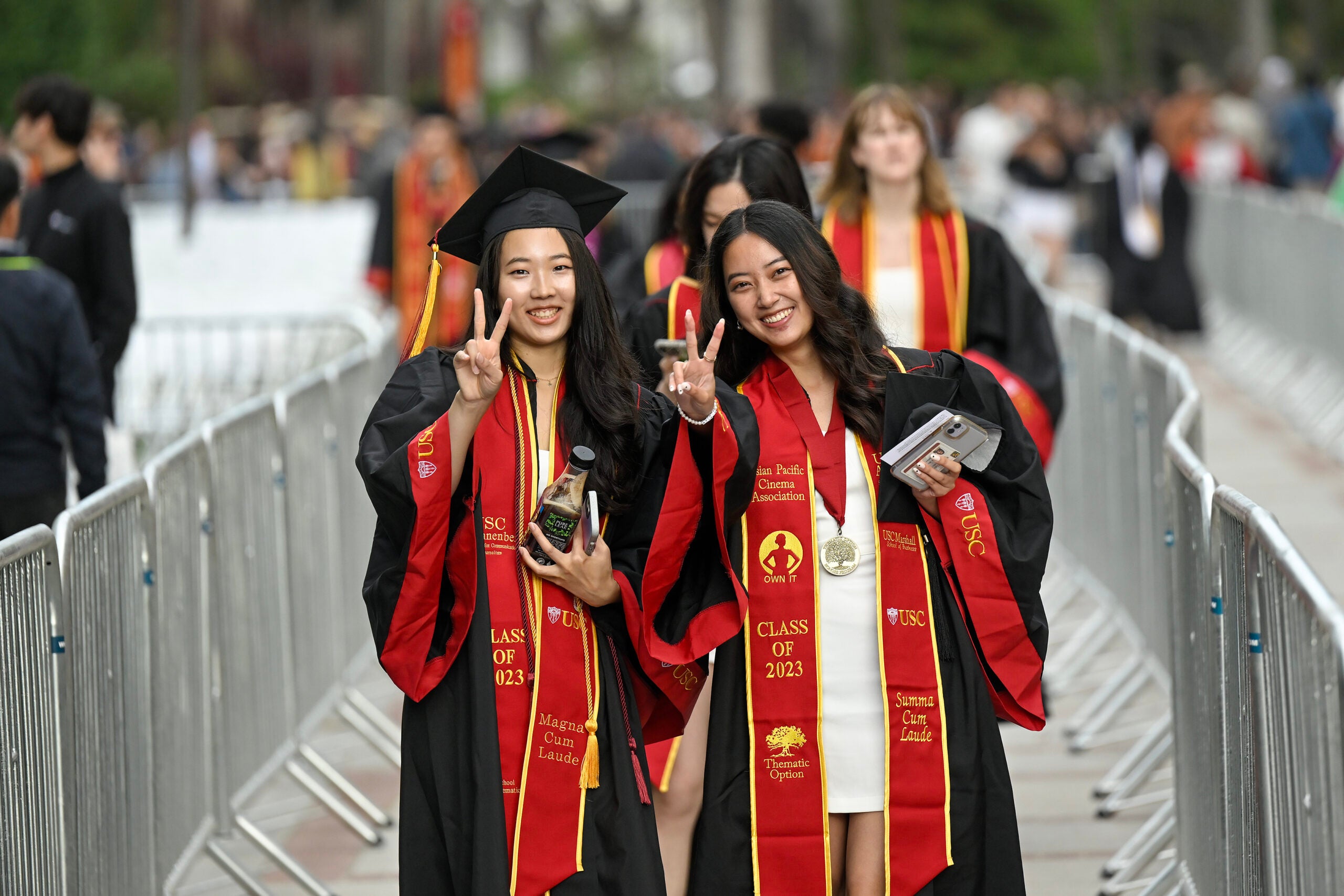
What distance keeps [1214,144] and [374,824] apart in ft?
55.1

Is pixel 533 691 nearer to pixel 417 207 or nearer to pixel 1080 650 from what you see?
pixel 1080 650

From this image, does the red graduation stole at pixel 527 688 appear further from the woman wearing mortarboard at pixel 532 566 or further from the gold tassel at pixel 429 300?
the gold tassel at pixel 429 300

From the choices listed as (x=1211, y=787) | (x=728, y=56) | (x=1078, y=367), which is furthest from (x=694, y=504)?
(x=728, y=56)

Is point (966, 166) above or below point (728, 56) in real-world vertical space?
below

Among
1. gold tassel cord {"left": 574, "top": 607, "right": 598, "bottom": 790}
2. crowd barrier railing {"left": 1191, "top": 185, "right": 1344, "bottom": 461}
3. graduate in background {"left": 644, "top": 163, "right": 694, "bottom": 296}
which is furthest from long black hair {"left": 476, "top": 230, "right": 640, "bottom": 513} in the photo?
crowd barrier railing {"left": 1191, "top": 185, "right": 1344, "bottom": 461}

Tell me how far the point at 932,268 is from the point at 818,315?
2.13 m

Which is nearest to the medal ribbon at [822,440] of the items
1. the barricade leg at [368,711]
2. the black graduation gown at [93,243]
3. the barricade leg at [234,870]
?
the barricade leg at [234,870]

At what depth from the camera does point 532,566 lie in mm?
3686

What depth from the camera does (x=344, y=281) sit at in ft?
49.7

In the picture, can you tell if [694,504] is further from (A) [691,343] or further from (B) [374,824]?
(B) [374,824]

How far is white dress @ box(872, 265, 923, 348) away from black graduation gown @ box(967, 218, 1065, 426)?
17cm

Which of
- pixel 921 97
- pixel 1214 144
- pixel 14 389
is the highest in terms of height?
pixel 921 97

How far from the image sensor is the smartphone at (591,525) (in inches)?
146

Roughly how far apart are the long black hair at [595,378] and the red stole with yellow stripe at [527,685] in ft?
0.44
